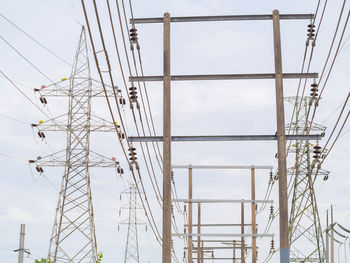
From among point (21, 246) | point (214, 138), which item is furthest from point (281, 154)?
point (21, 246)

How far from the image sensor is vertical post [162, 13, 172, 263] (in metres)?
14.2

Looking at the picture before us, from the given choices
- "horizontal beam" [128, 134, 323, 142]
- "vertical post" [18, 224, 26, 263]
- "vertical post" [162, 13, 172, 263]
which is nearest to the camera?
"vertical post" [162, 13, 172, 263]

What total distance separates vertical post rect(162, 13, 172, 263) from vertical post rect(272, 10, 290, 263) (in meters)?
2.43

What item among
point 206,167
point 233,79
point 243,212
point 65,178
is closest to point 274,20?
point 233,79

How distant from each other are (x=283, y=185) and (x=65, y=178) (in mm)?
17106

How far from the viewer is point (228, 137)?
15.3 m

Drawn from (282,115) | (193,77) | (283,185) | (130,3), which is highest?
(130,3)

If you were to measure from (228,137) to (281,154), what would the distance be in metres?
1.35

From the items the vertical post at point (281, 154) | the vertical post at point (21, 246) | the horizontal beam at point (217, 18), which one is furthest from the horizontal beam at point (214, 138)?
the vertical post at point (21, 246)

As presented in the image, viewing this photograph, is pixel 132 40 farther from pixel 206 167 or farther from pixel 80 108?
pixel 80 108

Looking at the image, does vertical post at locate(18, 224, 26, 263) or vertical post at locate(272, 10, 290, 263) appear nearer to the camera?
vertical post at locate(272, 10, 290, 263)

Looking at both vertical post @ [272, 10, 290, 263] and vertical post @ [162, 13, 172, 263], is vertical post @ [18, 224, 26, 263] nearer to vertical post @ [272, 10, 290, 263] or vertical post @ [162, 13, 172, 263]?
vertical post @ [162, 13, 172, 263]

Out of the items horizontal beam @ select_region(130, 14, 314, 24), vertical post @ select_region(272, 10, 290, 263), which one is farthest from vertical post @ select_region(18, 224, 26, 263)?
vertical post @ select_region(272, 10, 290, 263)

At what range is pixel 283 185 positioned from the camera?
14.3 metres
